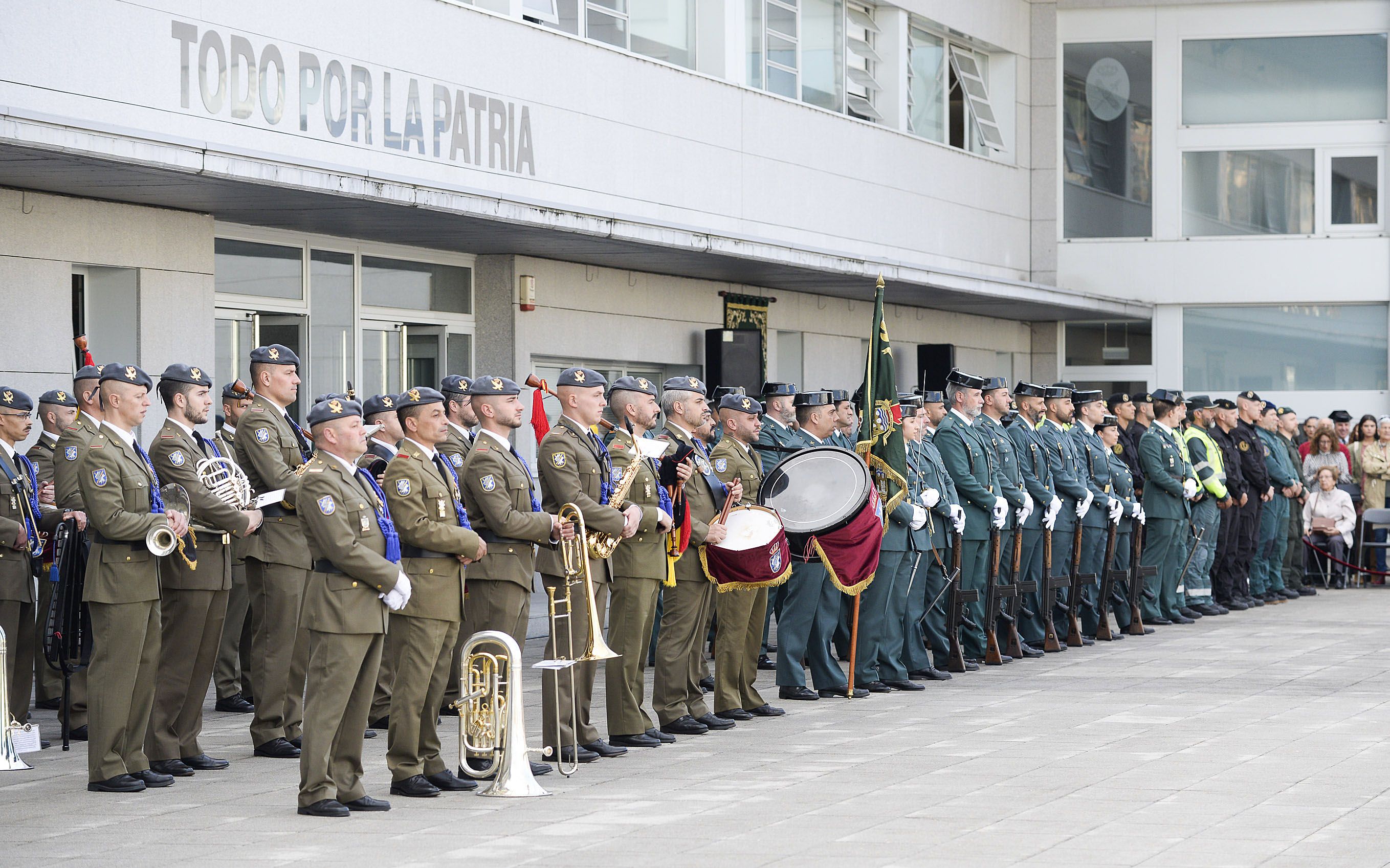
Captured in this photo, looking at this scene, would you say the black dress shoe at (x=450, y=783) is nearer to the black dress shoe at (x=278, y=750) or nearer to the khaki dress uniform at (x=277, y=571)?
the black dress shoe at (x=278, y=750)

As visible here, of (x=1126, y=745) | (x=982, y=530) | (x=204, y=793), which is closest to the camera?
(x=204, y=793)

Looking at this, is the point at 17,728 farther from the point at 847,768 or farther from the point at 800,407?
the point at 800,407

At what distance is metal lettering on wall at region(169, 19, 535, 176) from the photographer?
12.7 m

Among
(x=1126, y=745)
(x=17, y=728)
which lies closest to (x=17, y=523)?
(x=17, y=728)

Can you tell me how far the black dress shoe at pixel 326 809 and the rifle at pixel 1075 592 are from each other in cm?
828

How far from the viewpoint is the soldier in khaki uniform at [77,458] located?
843cm

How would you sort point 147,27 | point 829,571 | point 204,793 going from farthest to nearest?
point 147,27 → point 829,571 → point 204,793

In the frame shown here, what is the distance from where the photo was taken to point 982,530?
12977 mm

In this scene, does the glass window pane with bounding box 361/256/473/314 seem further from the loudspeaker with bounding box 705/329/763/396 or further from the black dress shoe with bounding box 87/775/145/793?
the black dress shoe with bounding box 87/775/145/793

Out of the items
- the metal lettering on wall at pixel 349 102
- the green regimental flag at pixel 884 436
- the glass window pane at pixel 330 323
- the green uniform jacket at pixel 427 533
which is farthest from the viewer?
A: the glass window pane at pixel 330 323

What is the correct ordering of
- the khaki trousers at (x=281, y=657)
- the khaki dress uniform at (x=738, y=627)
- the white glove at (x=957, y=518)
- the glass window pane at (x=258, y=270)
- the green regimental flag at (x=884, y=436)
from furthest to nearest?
the glass window pane at (x=258, y=270) < the white glove at (x=957, y=518) < the green regimental flag at (x=884, y=436) < the khaki dress uniform at (x=738, y=627) < the khaki trousers at (x=281, y=657)

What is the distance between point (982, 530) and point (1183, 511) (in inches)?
162

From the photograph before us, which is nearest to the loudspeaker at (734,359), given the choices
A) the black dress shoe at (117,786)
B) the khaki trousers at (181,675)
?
the khaki trousers at (181,675)

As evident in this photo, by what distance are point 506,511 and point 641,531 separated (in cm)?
109
